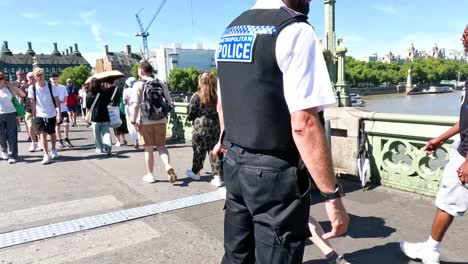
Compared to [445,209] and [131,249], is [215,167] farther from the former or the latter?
[445,209]

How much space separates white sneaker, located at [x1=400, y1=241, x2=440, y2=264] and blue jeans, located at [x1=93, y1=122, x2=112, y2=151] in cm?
678

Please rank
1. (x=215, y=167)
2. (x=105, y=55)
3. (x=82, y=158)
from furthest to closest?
1. (x=105, y=55)
2. (x=82, y=158)
3. (x=215, y=167)

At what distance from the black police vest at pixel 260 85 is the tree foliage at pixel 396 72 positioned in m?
94.0

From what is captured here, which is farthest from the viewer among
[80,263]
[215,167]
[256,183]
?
[215,167]

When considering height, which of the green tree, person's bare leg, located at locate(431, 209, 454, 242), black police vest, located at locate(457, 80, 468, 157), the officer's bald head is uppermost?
the green tree

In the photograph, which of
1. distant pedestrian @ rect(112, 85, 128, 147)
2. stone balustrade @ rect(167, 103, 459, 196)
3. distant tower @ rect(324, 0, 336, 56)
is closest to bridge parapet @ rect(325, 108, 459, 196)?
stone balustrade @ rect(167, 103, 459, 196)

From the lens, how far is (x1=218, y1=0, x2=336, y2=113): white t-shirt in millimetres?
1525

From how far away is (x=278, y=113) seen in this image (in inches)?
64.0

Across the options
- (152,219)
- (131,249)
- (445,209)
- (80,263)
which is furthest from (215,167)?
(445,209)

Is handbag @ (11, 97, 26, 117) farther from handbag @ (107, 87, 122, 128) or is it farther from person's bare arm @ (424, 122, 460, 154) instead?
person's bare arm @ (424, 122, 460, 154)

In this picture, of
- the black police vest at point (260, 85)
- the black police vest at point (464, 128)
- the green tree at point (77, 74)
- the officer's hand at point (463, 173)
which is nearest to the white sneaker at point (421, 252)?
the officer's hand at point (463, 173)

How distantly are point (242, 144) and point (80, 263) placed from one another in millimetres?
2299

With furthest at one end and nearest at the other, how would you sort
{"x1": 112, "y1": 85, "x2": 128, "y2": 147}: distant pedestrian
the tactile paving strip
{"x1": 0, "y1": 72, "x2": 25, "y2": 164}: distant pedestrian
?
{"x1": 112, "y1": 85, "x2": 128, "y2": 147}: distant pedestrian
{"x1": 0, "y1": 72, "x2": 25, "y2": 164}: distant pedestrian
the tactile paving strip

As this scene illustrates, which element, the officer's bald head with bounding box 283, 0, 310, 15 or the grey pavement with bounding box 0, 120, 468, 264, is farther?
the grey pavement with bounding box 0, 120, 468, 264
